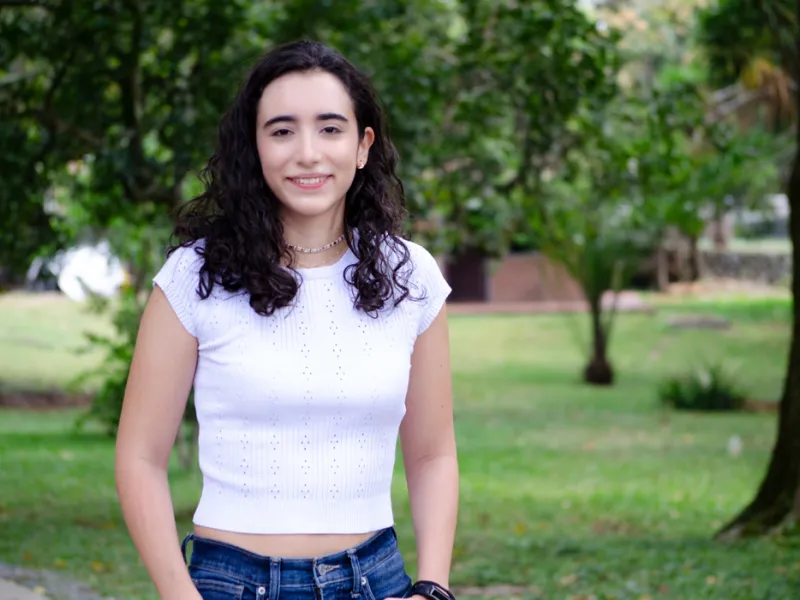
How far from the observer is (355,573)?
2.40 meters

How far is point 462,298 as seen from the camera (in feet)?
118

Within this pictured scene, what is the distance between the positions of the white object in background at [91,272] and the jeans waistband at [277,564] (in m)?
9.95

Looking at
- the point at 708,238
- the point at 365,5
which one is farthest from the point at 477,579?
the point at 708,238

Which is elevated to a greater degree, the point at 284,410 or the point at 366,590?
the point at 284,410

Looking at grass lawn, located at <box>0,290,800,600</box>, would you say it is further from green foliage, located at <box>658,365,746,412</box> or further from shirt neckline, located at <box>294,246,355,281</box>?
shirt neckline, located at <box>294,246,355,281</box>

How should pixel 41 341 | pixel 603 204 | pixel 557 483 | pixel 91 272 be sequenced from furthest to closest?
1. pixel 41 341
2. pixel 603 204
3. pixel 91 272
4. pixel 557 483

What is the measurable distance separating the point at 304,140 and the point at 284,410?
18.8 inches

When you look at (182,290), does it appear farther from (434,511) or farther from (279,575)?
(434,511)

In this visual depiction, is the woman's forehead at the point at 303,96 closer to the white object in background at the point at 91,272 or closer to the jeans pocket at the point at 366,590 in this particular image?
the jeans pocket at the point at 366,590

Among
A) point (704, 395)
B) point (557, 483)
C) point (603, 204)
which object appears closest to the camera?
point (557, 483)

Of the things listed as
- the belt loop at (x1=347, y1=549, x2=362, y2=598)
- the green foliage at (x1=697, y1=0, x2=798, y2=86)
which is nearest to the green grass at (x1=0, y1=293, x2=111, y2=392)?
the green foliage at (x1=697, y1=0, x2=798, y2=86)

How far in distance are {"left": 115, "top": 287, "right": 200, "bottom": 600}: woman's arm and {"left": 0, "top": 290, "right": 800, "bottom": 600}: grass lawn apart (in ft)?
15.1

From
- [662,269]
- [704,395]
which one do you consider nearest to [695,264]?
[662,269]

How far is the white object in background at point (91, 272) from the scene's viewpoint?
12.6 metres
